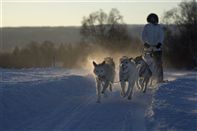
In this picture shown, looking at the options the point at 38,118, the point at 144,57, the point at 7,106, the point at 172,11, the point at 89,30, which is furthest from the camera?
the point at 89,30

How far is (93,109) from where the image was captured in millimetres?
13594

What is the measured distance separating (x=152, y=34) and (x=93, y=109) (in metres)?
6.48

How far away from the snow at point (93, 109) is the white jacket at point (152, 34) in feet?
6.41

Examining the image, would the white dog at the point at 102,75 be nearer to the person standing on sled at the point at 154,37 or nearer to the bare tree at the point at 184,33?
the person standing on sled at the point at 154,37

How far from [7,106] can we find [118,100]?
3.31 metres

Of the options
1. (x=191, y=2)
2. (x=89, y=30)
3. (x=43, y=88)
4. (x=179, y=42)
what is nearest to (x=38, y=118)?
(x=43, y=88)

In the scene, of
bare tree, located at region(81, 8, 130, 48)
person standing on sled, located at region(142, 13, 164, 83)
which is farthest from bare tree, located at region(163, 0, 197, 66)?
person standing on sled, located at region(142, 13, 164, 83)

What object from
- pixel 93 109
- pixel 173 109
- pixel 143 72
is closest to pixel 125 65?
pixel 143 72

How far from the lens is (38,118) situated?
41.9 feet

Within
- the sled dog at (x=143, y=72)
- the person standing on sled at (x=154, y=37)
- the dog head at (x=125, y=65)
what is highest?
the person standing on sled at (x=154, y=37)

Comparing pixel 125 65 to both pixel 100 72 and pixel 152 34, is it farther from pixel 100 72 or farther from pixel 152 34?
pixel 152 34

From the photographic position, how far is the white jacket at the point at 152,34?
761 inches

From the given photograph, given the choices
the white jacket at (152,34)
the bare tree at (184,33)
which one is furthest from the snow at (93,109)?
the bare tree at (184,33)

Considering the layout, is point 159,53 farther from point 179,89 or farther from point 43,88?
point 43,88
